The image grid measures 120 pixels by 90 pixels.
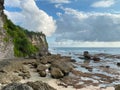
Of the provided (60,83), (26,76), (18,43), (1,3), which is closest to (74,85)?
(60,83)

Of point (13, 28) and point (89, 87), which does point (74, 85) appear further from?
point (13, 28)

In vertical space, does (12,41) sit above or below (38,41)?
below

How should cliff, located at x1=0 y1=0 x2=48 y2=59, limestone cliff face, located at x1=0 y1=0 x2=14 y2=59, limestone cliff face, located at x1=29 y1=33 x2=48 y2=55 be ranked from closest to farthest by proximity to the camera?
limestone cliff face, located at x1=0 y1=0 x2=14 y2=59
cliff, located at x1=0 y1=0 x2=48 y2=59
limestone cliff face, located at x1=29 y1=33 x2=48 y2=55

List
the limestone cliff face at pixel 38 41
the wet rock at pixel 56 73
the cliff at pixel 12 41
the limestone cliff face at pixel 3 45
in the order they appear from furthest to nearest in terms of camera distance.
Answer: the limestone cliff face at pixel 38 41
the cliff at pixel 12 41
the limestone cliff face at pixel 3 45
the wet rock at pixel 56 73

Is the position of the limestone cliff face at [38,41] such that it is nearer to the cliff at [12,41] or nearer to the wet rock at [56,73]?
the cliff at [12,41]

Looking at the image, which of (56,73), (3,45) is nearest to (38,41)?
(3,45)

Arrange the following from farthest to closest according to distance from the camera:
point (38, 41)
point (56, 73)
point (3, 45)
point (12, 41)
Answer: point (38, 41) < point (12, 41) < point (3, 45) < point (56, 73)

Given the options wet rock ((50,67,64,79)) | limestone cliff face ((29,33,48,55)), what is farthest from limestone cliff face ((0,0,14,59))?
limestone cliff face ((29,33,48,55))

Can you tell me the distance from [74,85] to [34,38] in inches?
5472

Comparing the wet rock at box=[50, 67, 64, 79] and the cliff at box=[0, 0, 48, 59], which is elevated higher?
the cliff at box=[0, 0, 48, 59]

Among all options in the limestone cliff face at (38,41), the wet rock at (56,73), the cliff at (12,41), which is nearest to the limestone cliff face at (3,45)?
the cliff at (12,41)

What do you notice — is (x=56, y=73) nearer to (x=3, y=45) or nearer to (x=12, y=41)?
(x=3, y=45)

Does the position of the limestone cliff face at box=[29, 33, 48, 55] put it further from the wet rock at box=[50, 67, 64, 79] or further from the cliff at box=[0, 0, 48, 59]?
the wet rock at box=[50, 67, 64, 79]

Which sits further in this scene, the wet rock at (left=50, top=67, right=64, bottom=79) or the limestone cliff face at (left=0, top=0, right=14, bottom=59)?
the limestone cliff face at (left=0, top=0, right=14, bottom=59)
